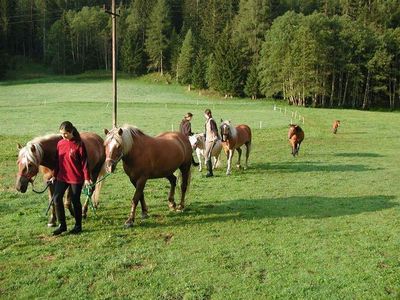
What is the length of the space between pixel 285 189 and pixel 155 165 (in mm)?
5475

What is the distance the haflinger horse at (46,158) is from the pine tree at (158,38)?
3237 inches

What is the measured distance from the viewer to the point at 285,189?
13602 millimetres

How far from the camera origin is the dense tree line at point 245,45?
66.2 m

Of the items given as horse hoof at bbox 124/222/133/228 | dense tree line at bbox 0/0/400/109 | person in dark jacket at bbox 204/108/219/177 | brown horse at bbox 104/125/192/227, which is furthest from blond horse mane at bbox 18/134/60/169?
dense tree line at bbox 0/0/400/109

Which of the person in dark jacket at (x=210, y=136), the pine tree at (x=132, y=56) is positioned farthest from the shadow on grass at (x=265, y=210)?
the pine tree at (x=132, y=56)

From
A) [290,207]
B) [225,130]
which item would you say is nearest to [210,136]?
[225,130]

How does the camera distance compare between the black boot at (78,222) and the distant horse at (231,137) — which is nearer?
the black boot at (78,222)

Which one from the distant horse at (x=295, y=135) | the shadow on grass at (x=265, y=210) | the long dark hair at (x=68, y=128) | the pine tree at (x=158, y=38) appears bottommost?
the shadow on grass at (x=265, y=210)

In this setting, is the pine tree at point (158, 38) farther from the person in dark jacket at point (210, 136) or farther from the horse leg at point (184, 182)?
the horse leg at point (184, 182)

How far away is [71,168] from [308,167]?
1168 cm

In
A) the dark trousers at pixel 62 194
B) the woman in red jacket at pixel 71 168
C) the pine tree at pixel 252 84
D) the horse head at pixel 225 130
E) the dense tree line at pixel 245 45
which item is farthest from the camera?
the pine tree at pixel 252 84

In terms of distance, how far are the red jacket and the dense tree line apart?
5820cm

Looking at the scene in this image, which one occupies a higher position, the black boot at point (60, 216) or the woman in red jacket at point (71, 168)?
the woman in red jacket at point (71, 168)

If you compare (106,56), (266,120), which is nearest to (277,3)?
(106,56)
